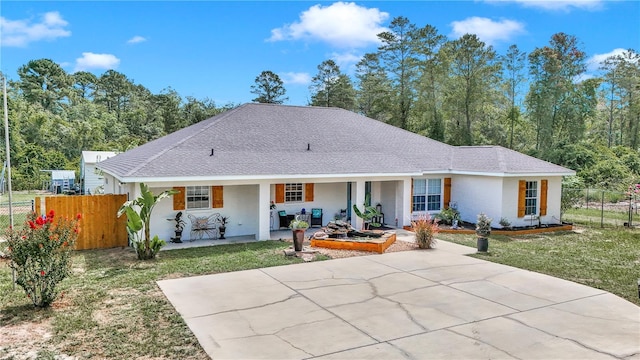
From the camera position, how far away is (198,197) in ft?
46.8

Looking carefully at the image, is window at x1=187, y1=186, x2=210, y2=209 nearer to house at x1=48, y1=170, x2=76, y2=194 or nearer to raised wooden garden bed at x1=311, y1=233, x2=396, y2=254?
raised wooden garden bed at x1=311, y1=233, x2=396, y2=254

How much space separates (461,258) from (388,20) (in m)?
30.6

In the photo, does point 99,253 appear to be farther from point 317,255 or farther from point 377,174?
point 377,174

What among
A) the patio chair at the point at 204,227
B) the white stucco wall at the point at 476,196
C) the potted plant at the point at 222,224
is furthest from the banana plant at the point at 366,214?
the patio chair at the point at 204,227

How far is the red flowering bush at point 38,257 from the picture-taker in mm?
7375

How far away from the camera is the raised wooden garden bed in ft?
41.7

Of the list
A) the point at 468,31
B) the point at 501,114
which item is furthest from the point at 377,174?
the point at 501,114

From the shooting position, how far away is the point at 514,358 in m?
5.79

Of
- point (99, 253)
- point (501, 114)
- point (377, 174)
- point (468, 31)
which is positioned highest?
point (468, 31)

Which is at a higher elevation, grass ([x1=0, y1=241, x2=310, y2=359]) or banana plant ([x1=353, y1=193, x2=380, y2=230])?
banana plant ([x1=353, y1=193, x2=380, y2=230])

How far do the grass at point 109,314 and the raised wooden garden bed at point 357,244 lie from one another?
6.24ft

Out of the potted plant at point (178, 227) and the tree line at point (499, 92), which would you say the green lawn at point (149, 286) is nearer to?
the potted plant at point (178, 227)

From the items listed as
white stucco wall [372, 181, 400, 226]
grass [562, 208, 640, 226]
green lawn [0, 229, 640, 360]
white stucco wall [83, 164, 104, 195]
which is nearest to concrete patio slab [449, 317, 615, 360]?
green lawn [0, 229, 640, 360]

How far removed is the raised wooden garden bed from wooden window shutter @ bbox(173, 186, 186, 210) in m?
4.43
